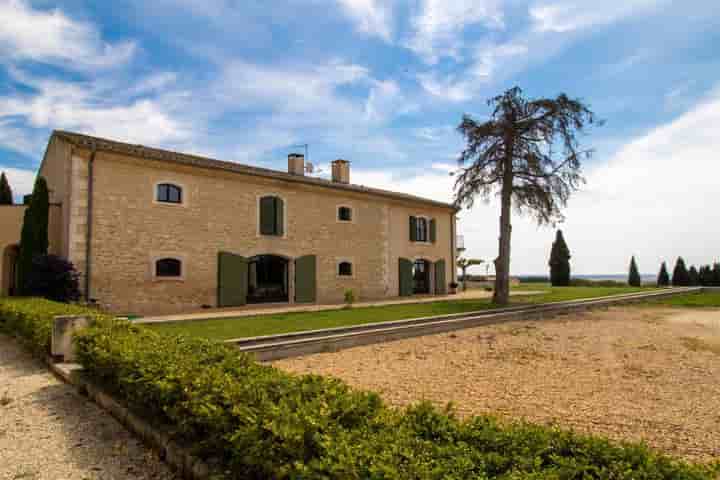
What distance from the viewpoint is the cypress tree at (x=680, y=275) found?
33812 mm

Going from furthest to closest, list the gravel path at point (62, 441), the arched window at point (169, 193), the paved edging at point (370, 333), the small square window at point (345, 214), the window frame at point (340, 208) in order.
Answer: the small square window at point (345, 214)
the window frame at point (340, 208)
the arched window at point (169, 193)
the paved edging at point (370, 333)
the gravel path at point (62, 441)

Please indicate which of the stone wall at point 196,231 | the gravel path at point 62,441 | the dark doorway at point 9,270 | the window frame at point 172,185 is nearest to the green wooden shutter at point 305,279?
the stone wall at point 196,231

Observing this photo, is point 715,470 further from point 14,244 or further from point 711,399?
point 14,244

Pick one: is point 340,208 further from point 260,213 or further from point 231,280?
point 231,280

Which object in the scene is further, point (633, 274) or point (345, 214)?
point (633, 274)

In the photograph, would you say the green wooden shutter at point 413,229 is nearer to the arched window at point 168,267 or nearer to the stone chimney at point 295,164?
the stone chimney at point 295,164

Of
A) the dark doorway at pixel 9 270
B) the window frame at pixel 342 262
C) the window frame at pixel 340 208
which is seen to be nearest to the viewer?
the dark doorway at pixel 9 270

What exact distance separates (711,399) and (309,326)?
717cm

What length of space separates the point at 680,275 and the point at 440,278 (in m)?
23.5

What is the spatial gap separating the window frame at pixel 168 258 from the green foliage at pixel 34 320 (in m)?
4.02

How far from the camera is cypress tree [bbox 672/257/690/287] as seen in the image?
111 ft

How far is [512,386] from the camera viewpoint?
6000 mm

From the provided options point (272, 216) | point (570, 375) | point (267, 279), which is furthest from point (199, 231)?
point (570, 375)

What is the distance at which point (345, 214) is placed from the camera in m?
19.2
